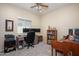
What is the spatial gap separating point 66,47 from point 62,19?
635 millimetres

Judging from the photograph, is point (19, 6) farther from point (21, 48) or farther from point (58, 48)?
point (58, 48)

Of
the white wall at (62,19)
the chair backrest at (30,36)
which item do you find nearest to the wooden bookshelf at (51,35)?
the white wall at (62,19)

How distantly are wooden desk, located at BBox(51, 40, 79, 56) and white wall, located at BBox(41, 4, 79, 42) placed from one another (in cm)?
16

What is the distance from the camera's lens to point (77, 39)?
8.21 ft

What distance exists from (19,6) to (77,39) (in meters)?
1.46

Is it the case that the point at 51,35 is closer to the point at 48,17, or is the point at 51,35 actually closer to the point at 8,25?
the point at 48,17

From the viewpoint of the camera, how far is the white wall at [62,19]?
8.25 feet

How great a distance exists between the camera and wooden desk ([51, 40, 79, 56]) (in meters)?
2.50

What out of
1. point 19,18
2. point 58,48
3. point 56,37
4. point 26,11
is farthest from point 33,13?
point 58,48

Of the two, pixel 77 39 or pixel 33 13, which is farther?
pixel 33 13

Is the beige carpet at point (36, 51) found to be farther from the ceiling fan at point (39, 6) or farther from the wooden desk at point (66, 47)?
the ceiling fan at point (39, 6)

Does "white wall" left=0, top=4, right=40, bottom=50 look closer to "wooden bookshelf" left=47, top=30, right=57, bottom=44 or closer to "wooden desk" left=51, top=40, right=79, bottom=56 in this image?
"wooden bookshelf" left=47, top=30, right=57, bottom=44

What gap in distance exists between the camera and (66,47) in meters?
2.57

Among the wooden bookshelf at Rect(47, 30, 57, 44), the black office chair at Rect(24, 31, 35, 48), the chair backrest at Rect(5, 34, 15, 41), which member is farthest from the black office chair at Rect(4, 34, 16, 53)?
the wooden bookshelf at Rect(47, 30, 57, 44)
